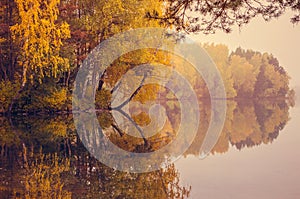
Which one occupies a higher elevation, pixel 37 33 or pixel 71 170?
pixel 37 33

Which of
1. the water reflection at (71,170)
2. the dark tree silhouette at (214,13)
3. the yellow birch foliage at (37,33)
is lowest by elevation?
the water reflection at (71,170)

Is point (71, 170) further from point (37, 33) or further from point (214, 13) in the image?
point (37, 33)

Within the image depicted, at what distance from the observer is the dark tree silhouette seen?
38.5 feet

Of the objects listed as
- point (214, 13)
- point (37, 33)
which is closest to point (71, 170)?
point (214, 13)

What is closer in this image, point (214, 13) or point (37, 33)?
point (214, 13)

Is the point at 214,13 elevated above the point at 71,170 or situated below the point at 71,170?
above

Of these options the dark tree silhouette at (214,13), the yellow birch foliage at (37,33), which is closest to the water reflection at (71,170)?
the dark tree silhouette at (214,13)

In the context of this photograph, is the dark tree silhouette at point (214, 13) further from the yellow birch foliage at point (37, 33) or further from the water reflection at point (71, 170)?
the yellow birch foliage at point (37, 33)

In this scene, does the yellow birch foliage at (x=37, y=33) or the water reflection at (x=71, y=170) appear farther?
the yellow birch foliage at (x=37, y=33)

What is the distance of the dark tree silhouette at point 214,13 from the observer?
11.8 m

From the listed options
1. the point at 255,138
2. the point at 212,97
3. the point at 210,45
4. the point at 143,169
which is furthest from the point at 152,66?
the point at 210,45

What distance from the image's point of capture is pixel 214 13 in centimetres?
1213

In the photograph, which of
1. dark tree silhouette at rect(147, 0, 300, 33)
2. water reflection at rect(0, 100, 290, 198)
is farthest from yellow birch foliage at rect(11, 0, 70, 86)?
dark tree silhouette at rect(147, 0, 300, 33)

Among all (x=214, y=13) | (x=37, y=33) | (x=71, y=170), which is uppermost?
(x=37, y=33)
